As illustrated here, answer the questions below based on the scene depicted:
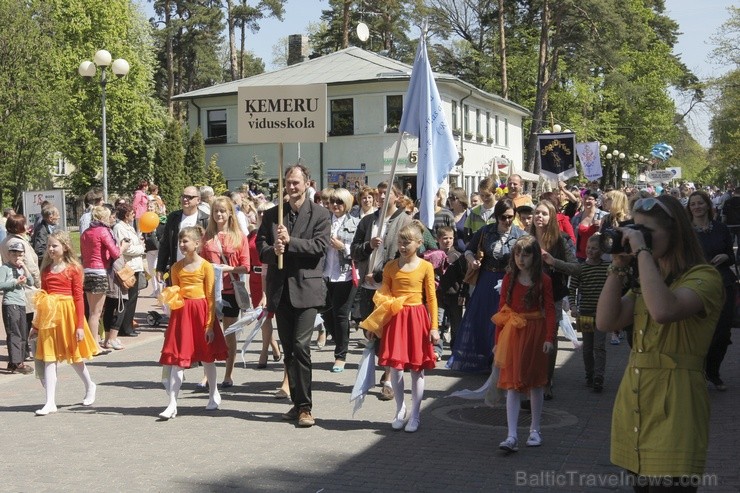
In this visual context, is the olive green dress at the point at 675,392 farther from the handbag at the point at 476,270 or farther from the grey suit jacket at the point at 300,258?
the handbag at the point at 476,270

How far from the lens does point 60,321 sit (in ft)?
27.7

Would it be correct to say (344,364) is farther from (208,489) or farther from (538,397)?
(208,489)

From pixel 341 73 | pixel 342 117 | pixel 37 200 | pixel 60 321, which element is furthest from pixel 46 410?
pixel 341 73

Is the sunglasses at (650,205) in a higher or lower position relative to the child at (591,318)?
higher

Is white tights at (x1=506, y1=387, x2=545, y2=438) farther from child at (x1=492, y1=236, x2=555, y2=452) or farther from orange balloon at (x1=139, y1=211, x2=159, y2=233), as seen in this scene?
orange balloon at (x1=139, y1=211, x2=159, y2=233)

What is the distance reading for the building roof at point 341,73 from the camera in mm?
42219

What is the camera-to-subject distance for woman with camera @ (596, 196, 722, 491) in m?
3.69

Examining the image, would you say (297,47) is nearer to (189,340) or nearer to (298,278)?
(189,340)

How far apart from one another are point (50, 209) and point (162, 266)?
350 cm

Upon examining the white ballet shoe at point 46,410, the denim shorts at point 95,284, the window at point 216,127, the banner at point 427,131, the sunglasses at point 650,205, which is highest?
the window at point 216,127

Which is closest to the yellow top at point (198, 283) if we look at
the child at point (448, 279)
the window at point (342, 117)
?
the child at point (448, 279)

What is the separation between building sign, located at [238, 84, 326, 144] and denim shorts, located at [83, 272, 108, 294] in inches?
167

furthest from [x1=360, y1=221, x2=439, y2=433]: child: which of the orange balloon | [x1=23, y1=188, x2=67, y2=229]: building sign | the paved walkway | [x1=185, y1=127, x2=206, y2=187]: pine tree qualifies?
[x1=185, y1=127, x2=206, y2=187]: pine tree

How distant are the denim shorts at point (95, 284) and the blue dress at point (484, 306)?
4.54 m
